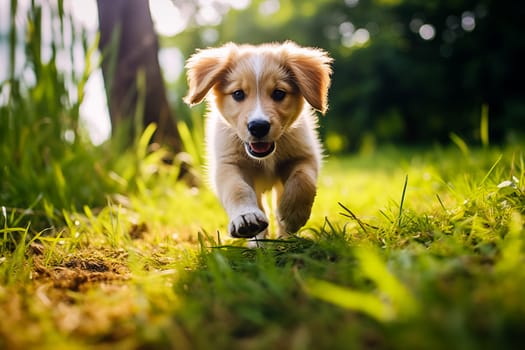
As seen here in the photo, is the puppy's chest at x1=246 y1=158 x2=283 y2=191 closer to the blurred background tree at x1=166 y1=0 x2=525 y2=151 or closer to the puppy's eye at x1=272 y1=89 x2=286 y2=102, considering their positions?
the puppy's eye at x1=272 y1=89 x2=286 y2=102

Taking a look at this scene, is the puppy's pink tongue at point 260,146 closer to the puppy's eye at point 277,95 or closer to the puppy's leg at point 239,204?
the puppy's leg at point 239,204

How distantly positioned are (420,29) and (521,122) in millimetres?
3455

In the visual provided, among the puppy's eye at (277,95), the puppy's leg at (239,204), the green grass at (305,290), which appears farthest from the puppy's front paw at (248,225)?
the puppy's eye at (277,95)

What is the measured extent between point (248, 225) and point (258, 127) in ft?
1.84

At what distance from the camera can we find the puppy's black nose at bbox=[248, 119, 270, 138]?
237cm

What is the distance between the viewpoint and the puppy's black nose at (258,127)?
2372 millimetres

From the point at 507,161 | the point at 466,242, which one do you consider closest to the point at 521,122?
the point at 507,161

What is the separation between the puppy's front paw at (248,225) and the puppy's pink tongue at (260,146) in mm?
467

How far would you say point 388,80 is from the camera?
10414mm

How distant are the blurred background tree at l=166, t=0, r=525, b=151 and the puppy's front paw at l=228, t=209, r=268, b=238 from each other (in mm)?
6928

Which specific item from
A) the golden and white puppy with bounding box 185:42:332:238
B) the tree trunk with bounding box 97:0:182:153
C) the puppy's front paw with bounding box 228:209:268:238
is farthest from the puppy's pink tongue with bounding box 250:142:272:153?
the tree trunk with bounding box 97:0:182:153

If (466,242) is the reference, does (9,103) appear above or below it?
above

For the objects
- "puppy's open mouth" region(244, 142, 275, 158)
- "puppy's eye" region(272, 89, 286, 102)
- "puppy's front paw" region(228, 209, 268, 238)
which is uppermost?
"puppy's eye" region(272, 89, 286, 102)

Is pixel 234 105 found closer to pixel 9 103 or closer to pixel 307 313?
pixel 9 103
